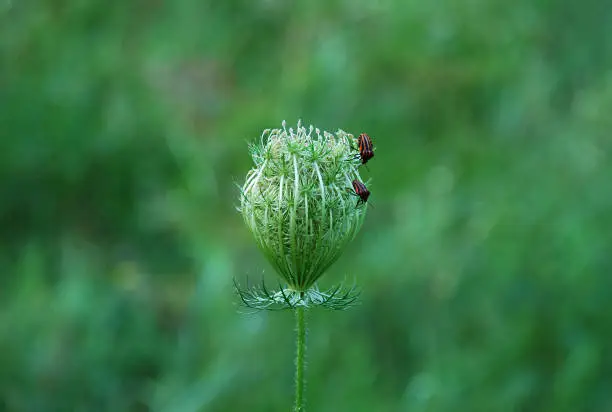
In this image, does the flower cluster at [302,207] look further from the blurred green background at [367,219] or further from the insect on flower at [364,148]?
the blurred green background at [367,219]

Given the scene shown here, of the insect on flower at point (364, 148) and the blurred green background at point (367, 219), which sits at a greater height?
the blurred green background at point (367, 219)

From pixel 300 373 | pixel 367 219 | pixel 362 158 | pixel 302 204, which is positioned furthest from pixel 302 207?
pixel 367 219

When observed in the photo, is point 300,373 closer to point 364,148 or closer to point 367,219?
point 364,148

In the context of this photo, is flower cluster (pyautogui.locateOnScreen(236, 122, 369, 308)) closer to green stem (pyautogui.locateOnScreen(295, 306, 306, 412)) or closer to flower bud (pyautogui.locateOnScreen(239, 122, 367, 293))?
flower bud (pyautogui.locateOnScreen(239, 122, 367, 293))

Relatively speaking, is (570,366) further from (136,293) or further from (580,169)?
(136,293)

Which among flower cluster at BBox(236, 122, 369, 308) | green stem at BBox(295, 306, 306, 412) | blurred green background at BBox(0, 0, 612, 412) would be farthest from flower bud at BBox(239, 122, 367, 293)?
blurred green background at BBox(0, 0, 612, 412)

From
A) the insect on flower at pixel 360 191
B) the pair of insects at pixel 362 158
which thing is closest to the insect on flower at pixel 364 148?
the pair of insects at pixel 362 158

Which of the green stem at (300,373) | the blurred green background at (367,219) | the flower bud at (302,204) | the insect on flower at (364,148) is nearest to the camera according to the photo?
the green stem at (300,373)
